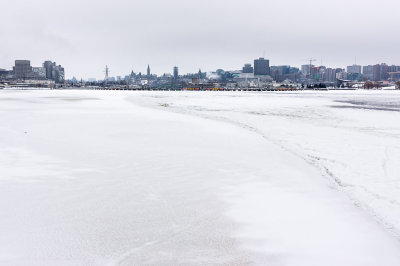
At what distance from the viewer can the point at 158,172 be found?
32.4 ft

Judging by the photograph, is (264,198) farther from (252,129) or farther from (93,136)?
(252,129)

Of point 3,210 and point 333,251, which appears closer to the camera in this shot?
point 333,251

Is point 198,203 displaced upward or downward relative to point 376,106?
downward

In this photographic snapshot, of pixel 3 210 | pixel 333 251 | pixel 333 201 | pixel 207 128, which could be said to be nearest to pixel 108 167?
pixel 3 210

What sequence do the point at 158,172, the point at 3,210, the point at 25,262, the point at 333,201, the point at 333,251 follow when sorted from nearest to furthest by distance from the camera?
1. the point at 25,262
2. the point at 333,251
3. the point at 3,210
4. the point at 333,201
5. the point at 158,172

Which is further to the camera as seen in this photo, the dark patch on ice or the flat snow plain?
the dark patch on ice

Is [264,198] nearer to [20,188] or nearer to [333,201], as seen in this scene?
[333,201]

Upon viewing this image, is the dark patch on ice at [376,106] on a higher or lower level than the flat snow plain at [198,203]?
higher

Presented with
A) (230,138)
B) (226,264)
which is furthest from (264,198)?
(230,138)

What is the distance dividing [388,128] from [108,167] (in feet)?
54.0

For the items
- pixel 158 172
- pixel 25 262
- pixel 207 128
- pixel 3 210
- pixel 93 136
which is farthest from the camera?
pixel 207 128

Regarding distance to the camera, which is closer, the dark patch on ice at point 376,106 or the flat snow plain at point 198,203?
the flat snow plain at point 198,203

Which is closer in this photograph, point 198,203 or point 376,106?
point 198,203

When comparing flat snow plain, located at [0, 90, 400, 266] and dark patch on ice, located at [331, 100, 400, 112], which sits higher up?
dark patch on ice, located at [331, 100, 400, 112]
